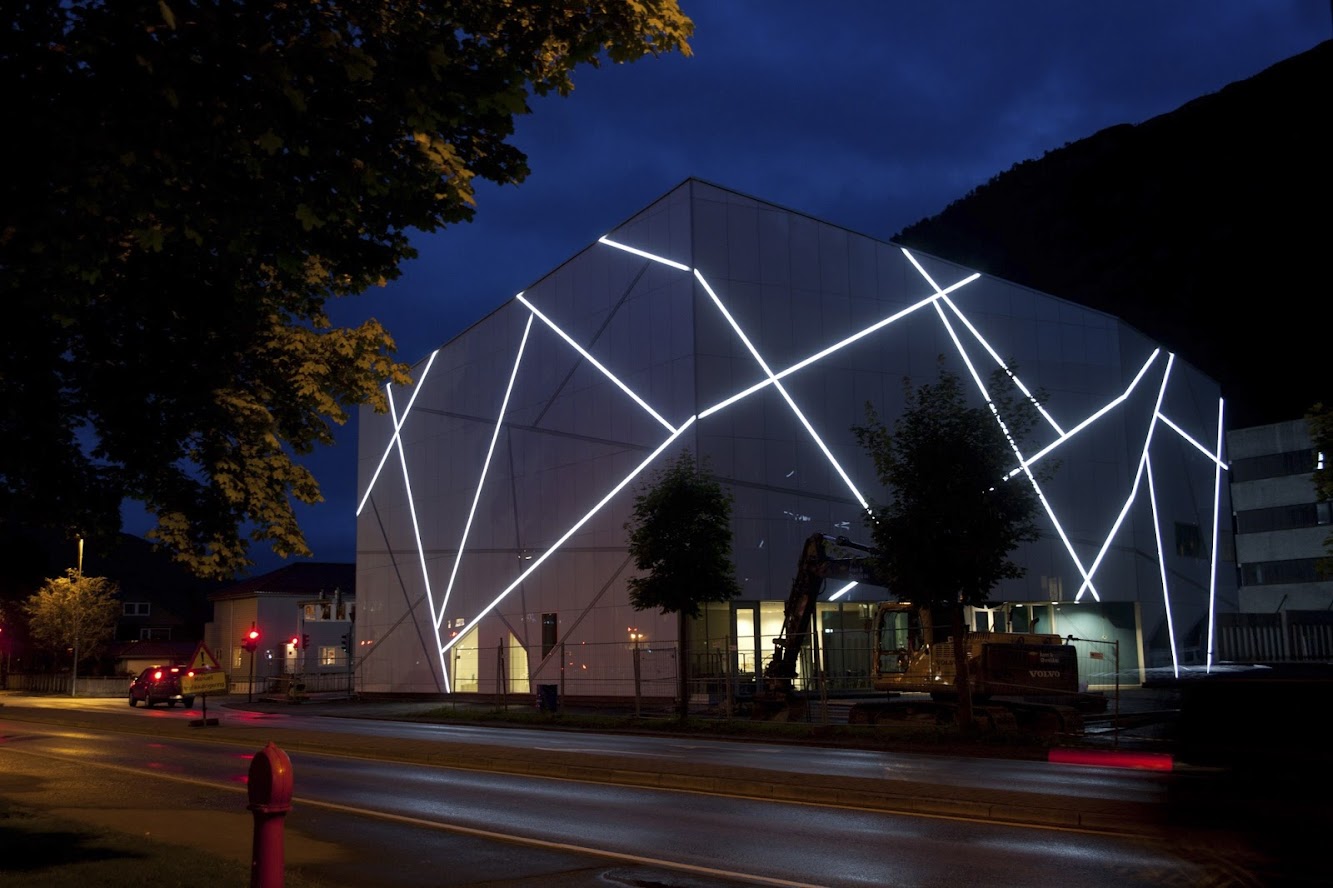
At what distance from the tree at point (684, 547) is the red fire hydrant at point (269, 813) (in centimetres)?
2491

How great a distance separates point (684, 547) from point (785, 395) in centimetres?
1162

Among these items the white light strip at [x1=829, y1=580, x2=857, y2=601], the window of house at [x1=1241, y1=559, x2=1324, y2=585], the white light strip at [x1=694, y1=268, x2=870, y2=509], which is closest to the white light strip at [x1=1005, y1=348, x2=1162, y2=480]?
the white light strip at [x1=694, y1=268, x2=870, y2=509]

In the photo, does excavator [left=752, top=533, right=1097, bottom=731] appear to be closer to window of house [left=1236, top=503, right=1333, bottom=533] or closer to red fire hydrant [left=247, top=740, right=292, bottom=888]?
red fire hydrant [left=247, top=740, right=292, bottom=888]

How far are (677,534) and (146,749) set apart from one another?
13.3 m

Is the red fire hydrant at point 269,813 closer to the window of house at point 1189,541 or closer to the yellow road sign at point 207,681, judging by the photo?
the yellow road sign at point 207,681

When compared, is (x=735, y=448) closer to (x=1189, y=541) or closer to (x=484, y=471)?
(x=484, y=471)

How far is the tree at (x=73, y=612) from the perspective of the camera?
63625 mm

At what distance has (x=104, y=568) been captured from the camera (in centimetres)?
9719

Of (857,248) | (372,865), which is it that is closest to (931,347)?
(857,248)

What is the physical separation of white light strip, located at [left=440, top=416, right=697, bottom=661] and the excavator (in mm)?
11384

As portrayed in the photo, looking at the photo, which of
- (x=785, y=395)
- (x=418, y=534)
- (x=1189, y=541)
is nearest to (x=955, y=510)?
(x=785, y=395)

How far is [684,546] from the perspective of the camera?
30.5 metres

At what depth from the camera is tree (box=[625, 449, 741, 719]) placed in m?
30.4

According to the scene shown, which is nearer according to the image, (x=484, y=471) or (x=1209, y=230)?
(x=484, y=471)
